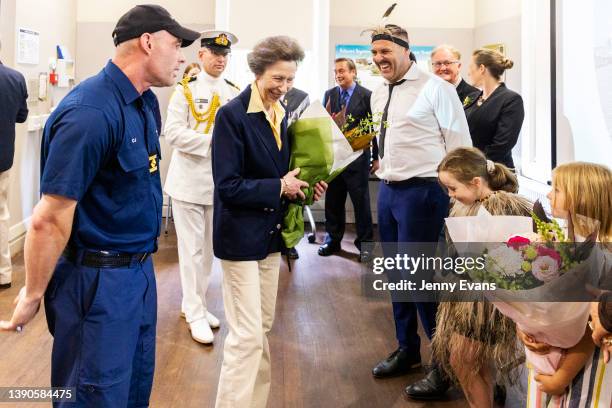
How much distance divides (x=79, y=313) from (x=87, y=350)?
0.34ft

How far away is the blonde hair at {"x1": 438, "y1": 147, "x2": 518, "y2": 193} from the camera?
2.47 m

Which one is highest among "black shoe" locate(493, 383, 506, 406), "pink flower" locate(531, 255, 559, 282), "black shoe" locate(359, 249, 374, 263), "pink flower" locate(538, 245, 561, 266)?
"pink flower" locate(538, 245, 561, 266)

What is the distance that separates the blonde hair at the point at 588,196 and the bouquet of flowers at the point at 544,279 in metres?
0.15

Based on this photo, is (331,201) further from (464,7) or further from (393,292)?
(393,292)

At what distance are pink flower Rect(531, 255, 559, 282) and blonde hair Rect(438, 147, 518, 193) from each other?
906 mm

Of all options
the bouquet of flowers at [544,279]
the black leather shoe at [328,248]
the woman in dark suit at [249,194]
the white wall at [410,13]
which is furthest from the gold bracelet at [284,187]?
the white wall at [410,13]

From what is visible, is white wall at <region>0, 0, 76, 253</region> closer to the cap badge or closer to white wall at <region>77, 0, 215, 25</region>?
white wall at <region>77, 0, 215, 25</region>

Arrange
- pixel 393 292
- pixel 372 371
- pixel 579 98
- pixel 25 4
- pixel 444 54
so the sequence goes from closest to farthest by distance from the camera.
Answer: pixel 393 292
pixel 372 371
pixel 579 98
pixel 444 54
pixel 25 4

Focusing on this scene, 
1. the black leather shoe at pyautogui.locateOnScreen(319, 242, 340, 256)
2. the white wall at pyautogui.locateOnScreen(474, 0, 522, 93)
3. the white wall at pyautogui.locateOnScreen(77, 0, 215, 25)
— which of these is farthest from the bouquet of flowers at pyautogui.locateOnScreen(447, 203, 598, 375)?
the white wall at pyautogui.locateOnScreen(77, 0, 215, 25)

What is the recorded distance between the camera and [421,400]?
292 centimetres

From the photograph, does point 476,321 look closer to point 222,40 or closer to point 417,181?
point 417,181

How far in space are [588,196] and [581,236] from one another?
0.38ft

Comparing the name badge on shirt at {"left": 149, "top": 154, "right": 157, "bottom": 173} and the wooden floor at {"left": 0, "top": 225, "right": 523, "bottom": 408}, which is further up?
the name badge on shirt at {"left": 149, "top": 154, "right": 157, "bottom": 173}

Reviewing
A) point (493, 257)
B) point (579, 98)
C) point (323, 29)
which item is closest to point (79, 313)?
point (493, 257)
